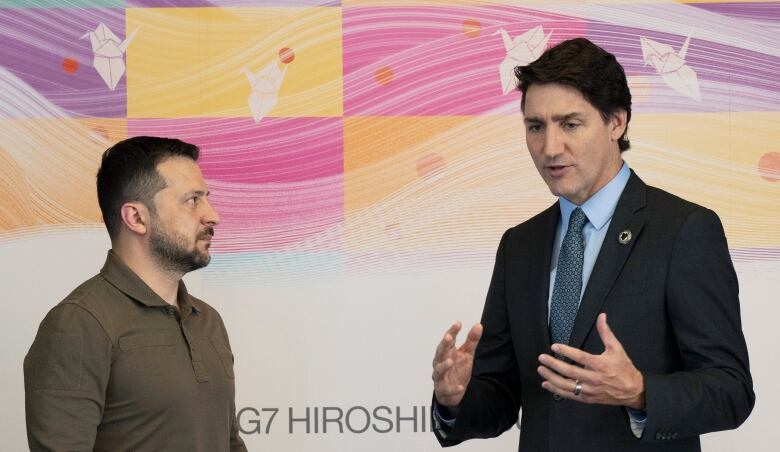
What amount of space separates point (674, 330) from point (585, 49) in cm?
64

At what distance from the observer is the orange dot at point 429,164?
138 inches

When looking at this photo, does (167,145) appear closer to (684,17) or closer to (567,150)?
(567,150)

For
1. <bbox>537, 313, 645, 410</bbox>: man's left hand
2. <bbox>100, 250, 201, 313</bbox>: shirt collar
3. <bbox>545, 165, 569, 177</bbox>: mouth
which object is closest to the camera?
<bbox>537, 313, 645, 410</bbox>: man's left hand

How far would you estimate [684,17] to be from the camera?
11.6ft

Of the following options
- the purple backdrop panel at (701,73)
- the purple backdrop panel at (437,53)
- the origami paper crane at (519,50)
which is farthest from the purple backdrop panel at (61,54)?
the purple backdrop panel at (701,73)

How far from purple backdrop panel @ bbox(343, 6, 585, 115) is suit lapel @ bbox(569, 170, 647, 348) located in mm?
1481

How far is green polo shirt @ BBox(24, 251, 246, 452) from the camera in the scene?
2172 mm

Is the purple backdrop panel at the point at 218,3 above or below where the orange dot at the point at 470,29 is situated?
above

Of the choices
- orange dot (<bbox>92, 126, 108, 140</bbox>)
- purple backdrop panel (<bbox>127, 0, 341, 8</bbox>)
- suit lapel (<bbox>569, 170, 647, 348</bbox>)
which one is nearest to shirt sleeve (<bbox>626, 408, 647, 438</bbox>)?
suit lapel (<bbox>569, 170, 647, 348</bbox>)

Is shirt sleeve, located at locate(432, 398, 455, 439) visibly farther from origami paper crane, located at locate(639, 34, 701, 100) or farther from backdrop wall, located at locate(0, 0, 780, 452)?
origami paper crane, located at locate(639, 34, 701, 100)

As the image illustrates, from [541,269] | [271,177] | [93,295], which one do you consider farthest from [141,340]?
[271,177]

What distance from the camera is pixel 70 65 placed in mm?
3527

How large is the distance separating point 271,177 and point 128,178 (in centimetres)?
99

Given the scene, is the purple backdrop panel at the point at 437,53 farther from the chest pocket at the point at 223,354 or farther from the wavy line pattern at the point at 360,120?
the chest pocket at the point at 223,354
